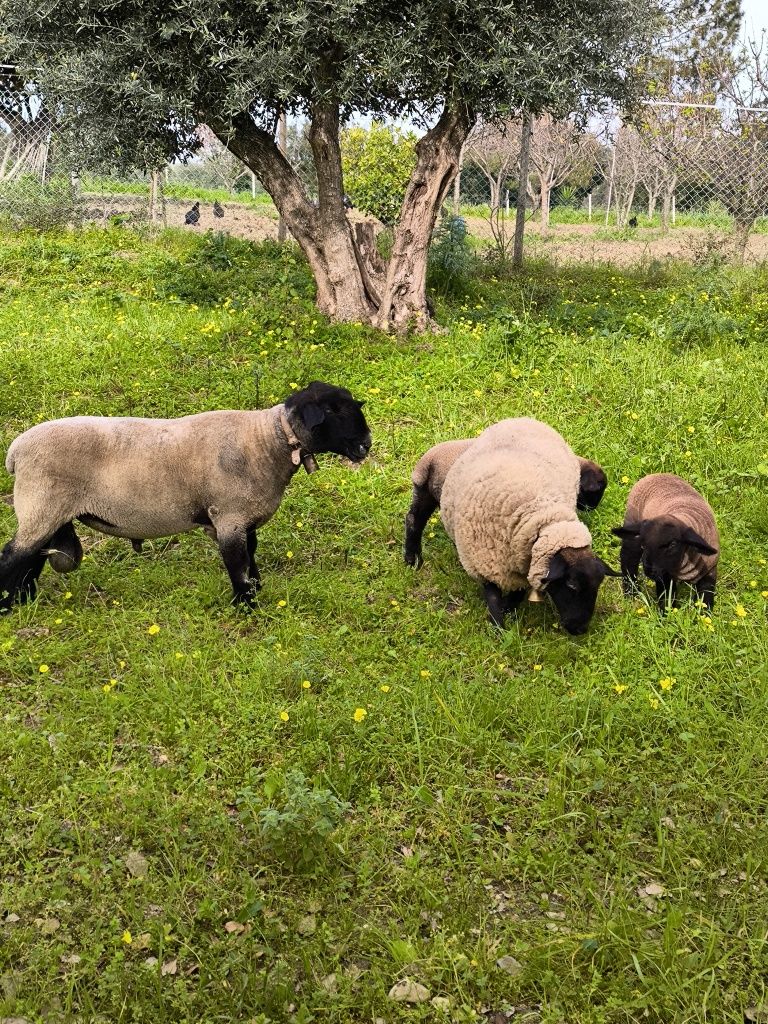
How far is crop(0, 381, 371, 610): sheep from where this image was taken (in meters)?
4.89

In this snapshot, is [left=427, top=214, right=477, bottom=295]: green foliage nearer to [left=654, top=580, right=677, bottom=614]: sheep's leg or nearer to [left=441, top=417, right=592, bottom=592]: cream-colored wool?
[left=441, top=417, right=592, bottom=592]: cream-colored wool

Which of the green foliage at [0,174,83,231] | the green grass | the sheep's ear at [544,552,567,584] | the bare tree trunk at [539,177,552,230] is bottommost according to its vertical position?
the green grass

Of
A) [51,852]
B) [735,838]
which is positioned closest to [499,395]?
[735,838]

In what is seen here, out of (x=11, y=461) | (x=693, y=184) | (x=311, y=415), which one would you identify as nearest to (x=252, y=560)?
(x=311, y=415)

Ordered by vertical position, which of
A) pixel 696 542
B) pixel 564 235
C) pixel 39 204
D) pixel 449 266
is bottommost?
pixel 696 542

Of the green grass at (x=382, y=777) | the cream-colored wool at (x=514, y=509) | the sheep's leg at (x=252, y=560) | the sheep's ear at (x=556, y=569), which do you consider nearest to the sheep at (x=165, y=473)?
the sheep's leg at (x=252, y=560)

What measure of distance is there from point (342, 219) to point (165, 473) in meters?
5.54

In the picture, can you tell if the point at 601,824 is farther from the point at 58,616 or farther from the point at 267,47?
the point at 267,47

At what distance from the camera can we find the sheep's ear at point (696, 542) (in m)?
4.80

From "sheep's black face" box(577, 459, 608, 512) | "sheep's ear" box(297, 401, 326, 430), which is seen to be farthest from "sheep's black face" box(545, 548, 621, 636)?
"sheep's ear" box(297, 401, 326, 430)

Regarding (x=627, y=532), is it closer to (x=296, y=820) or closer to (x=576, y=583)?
(x=576, y=583)

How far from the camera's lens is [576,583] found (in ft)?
15.1

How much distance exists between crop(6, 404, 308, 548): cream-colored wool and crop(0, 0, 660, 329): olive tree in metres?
4.58

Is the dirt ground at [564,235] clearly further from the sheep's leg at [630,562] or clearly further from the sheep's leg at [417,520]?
the sheep's leg at [630,562]
